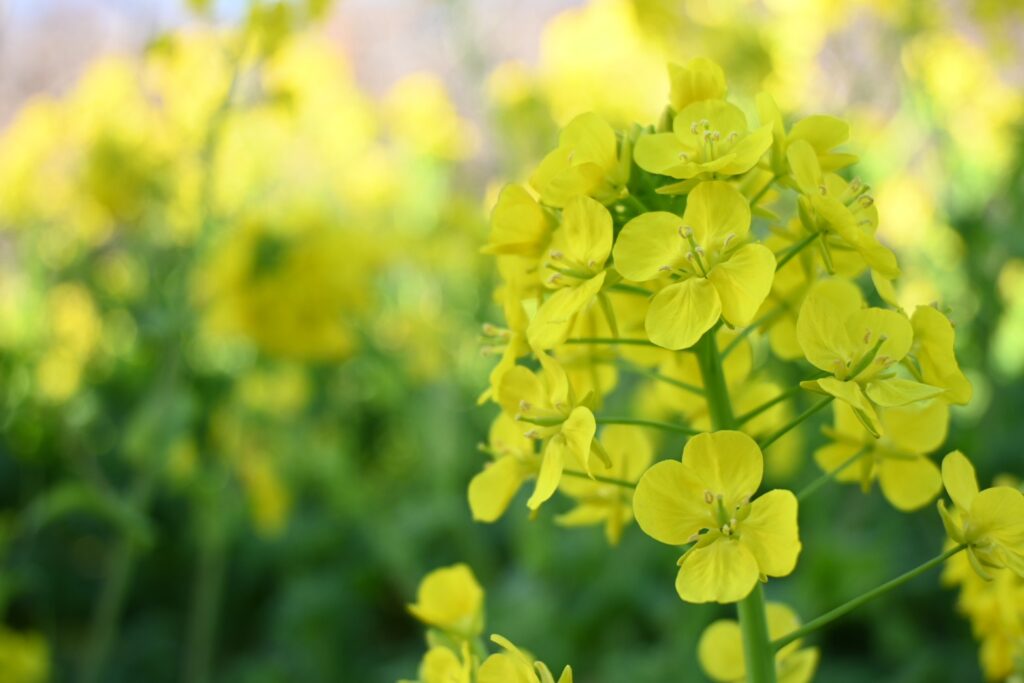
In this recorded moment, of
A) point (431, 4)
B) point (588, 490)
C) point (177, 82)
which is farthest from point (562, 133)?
point (177, 82)

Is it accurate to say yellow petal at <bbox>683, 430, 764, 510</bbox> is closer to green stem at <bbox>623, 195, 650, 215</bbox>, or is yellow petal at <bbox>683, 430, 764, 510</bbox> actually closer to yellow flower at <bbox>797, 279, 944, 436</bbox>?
yellow flower at <bbox>797, 279, 944, 436</bbox>

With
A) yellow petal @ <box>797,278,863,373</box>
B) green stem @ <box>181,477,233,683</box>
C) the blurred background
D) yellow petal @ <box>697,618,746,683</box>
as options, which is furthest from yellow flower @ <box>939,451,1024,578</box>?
green stem @ <box>181,477,233,683</box>

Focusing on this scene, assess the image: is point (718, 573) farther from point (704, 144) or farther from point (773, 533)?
point (704, 144)

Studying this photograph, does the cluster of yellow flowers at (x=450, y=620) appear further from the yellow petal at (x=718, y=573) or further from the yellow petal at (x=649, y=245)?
the yellow petal at (x=649, y=245)

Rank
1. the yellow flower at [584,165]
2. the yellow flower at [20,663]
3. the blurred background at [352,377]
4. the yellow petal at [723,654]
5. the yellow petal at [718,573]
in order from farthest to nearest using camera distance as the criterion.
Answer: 1. the blurred background at [352,377]
2. the yellow flower at [20,663]
3. the yellow petal at [723,654]
4. the yellow flower at [584,165]
5. the yellow petal at [718,573]

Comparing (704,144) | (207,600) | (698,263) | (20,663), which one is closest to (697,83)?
(704,144)

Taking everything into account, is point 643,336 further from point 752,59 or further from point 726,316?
point 752,59

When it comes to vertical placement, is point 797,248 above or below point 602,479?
above

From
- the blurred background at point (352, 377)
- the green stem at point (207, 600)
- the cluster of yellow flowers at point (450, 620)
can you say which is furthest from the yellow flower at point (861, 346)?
the green stem at point (207, 600)

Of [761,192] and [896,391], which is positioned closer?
[896,391]
